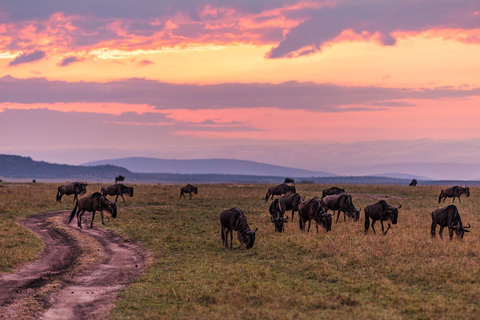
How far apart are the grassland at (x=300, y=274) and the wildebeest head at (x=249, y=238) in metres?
0.41

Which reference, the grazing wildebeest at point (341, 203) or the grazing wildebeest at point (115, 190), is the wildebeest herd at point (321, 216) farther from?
the grazing wildebeest at point (115, 190)

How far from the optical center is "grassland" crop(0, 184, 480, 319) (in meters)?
15.0

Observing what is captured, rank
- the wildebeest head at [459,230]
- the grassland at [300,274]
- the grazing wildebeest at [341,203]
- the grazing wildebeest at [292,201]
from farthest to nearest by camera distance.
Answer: the grazing wildebeest at [292,201] < the grazing wildebeest at [341,203] < the wildebeest head at [459,230] < the grassland at [300,274]

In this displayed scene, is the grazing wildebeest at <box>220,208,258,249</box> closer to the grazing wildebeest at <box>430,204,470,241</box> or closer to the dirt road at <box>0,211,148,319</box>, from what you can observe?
the dirt road at <box>0,211,148,319</box>

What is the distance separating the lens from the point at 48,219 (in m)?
38.2

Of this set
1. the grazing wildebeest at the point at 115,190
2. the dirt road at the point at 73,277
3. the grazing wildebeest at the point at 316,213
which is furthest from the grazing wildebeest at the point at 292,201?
the grazing wildebeest at the point at 115,190

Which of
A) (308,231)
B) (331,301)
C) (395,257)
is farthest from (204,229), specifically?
(331,301)

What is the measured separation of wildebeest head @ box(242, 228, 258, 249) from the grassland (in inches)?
16.1

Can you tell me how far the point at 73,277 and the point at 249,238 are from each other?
27.3 ft

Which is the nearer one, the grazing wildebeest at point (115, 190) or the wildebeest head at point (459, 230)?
the wildebeest head at point (459, 230)

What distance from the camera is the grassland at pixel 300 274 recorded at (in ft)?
49.3

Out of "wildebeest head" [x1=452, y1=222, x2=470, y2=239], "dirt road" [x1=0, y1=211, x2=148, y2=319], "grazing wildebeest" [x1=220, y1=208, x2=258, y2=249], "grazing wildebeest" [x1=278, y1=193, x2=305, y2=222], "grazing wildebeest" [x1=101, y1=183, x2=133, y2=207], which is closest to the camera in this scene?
"dirt road" [x1=0, y1=211, x2=148, y2=319]

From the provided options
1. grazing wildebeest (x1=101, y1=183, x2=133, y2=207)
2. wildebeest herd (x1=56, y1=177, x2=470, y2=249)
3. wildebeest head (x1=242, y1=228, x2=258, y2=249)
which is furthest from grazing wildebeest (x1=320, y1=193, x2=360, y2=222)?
grazing wildebeest (x1=101, y1=183, x2=133, y2=207)

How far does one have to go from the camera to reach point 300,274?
1980 cm
